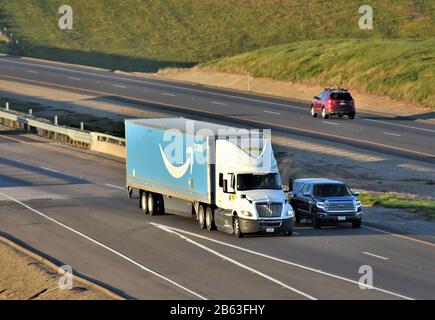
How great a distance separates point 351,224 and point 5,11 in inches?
4224

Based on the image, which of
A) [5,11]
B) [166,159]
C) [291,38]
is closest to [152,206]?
[166,159]

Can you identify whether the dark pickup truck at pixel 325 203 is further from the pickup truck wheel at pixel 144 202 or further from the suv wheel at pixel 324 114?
the suv wheel at pixel 324 114

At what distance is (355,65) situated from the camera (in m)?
91.1

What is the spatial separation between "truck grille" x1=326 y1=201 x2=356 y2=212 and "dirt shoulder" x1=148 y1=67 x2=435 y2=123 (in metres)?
37.2

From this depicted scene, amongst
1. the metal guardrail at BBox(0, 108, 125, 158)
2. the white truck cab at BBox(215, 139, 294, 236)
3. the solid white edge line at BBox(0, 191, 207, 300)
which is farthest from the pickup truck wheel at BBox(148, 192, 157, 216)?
the metal guardrail at BBox(0, 108, 125, 158)

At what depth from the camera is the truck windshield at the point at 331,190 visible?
132ft

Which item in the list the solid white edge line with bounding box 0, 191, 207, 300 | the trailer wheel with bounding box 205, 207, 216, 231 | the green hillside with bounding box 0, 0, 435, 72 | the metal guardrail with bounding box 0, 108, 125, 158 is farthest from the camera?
the green hillside with bounding box 0, 0, 435, 72

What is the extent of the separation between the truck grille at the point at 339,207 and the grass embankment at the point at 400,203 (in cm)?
432

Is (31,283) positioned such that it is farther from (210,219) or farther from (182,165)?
(182,165)

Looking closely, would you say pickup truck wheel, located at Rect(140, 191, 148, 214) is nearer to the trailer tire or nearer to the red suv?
the trailer tire

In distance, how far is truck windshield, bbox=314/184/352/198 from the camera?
132ft
